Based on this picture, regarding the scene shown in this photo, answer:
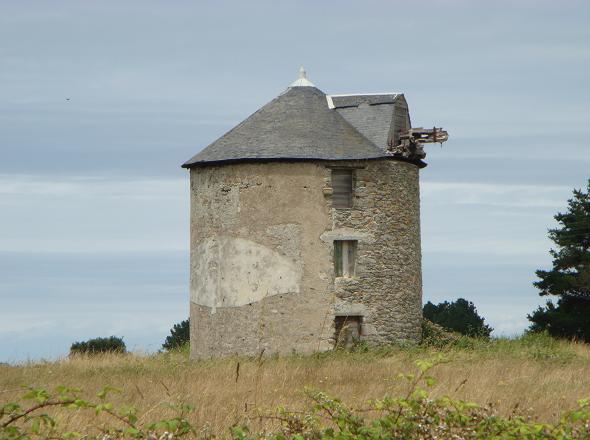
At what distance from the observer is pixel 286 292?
23.6m

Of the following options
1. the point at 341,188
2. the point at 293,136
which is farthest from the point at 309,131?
the point at 341,188

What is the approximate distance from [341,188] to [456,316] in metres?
13.9

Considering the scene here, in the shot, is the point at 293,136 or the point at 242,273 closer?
the point at 242,273

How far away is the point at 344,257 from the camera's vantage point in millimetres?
24344

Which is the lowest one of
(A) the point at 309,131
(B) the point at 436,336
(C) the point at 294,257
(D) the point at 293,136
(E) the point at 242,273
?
(B) the point at 436,336

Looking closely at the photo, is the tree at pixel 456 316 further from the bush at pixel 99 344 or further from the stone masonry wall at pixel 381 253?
the bush at pixel 99 344

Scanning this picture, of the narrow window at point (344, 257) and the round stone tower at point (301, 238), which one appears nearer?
the round stone tower at point (301, 238)

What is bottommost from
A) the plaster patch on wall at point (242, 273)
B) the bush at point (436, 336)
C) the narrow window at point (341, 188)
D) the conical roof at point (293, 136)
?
the bush at point (436, 336)

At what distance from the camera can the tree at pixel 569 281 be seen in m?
30.8

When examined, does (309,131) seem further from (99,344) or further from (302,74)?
(99,344)

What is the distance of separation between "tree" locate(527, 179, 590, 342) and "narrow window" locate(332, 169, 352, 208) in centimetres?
1018

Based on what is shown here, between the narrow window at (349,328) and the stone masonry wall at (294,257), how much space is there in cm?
19

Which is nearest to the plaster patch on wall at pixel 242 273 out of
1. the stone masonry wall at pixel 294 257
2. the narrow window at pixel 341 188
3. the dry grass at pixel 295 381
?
the stone masonry wall at pixel 294 257

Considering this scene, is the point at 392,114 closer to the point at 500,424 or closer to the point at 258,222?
the point at 258,222
